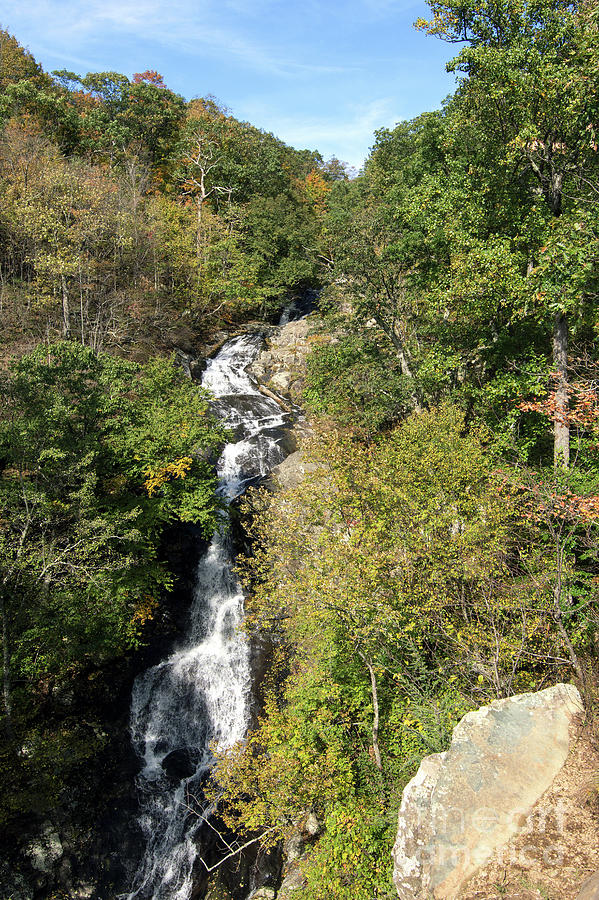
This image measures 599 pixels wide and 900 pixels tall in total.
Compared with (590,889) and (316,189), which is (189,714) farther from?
(316,189)

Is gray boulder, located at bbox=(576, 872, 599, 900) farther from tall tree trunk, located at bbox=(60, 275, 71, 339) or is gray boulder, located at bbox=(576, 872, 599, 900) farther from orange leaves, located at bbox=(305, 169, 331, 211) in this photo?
orange leaves, located at bbox=(305, 169, 331, 211)

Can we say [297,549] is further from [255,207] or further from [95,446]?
[255,207]

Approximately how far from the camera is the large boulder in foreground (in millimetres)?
7332

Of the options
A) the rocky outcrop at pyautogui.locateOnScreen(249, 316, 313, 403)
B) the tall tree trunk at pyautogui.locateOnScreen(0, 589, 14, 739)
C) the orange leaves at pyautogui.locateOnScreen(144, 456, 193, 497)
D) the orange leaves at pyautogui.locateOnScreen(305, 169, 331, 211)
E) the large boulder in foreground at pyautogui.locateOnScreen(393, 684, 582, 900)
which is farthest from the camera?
the orange leaves at pyautogui.locateOnScreen(305, 169, 331, 211)

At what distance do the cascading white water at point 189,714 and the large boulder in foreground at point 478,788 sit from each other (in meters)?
7.02

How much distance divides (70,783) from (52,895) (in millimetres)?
2396

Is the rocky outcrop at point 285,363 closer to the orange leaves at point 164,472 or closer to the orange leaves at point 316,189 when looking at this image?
the orange leaves at point 164,472

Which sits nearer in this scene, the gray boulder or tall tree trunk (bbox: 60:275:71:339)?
the gray boulder

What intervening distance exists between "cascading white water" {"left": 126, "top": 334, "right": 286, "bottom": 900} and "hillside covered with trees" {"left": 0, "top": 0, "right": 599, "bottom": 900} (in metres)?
1.06

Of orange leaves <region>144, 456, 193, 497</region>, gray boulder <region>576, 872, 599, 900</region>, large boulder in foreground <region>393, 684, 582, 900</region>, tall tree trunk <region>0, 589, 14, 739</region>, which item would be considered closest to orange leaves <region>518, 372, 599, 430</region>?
large boulder in foreground <region>393, 684, 582, 900</region>

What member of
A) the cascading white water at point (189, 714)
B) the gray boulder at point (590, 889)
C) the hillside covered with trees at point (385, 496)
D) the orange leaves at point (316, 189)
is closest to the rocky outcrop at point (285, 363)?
the hillside covered with trees at point (385, 496)

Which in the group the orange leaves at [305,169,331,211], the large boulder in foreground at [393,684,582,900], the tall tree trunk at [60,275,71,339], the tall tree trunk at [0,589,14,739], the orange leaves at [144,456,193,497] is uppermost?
the orange leaves at [305,169,331,211]

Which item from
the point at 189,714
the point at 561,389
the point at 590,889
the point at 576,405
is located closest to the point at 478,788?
the point at 590,889

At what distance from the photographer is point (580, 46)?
41.0ft
